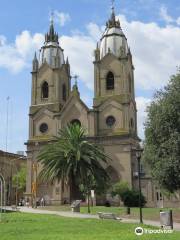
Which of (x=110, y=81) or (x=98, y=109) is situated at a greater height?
(x=110, y=81)

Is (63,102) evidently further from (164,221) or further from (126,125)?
(164,221)

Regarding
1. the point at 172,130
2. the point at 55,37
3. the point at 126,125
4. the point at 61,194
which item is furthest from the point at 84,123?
the point at 172,130

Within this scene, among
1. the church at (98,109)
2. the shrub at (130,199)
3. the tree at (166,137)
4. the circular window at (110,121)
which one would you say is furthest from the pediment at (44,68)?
the tree at (166,137)

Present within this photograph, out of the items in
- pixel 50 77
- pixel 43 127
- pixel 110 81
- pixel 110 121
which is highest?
pixel 50 77

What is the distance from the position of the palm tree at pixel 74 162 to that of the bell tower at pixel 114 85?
15221mm

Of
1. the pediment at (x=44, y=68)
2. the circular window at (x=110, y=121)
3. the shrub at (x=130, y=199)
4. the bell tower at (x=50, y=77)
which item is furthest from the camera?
the pediment at (x=44, y=68)

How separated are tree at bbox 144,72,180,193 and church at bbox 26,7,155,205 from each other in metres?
31.0

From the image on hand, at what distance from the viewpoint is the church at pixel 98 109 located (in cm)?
6925

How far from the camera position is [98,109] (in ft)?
243

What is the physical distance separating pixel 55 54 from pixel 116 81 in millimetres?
15144

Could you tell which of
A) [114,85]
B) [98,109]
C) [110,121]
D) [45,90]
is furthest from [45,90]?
[110,121]

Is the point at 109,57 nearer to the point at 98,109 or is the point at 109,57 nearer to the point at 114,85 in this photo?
the point at 114,85

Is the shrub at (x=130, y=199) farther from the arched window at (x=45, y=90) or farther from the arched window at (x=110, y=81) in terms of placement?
the arched window at (x=45, y=90)

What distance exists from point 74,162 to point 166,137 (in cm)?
2047
